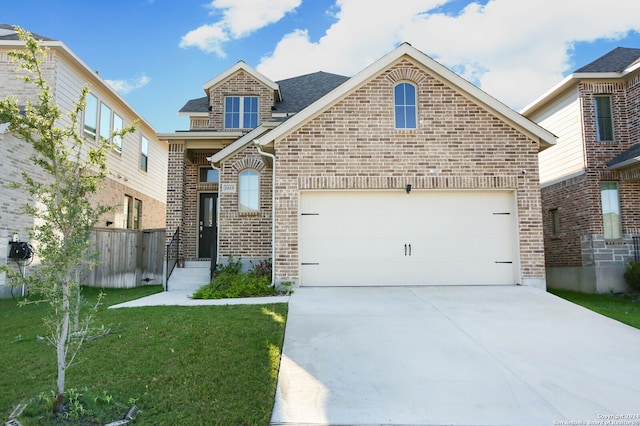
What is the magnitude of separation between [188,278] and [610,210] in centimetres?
1242

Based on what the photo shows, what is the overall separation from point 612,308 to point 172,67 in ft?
53.0

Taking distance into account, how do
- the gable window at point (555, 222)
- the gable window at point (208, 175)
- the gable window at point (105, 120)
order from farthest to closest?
1. the gable window at point (105, 120)
2. the gable window at point (208, 175)
3. the gable window at point (555, 222)

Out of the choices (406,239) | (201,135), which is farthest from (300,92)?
→ (406,239)

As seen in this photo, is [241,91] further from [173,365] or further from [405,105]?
[173,365]

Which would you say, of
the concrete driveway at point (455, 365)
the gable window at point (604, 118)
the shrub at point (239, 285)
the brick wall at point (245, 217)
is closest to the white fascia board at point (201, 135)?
the brick wall at point (245, 217)

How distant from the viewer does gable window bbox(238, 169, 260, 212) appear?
1158cm

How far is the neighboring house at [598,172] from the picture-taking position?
12195 millimetres

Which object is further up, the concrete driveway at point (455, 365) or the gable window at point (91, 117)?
the gable window at point (91, 117)

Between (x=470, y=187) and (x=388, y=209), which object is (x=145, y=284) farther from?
(x=470, y=187)

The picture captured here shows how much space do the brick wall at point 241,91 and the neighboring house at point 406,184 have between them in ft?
17.2

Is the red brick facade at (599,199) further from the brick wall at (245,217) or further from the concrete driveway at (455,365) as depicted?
the brick wall at (245,217)

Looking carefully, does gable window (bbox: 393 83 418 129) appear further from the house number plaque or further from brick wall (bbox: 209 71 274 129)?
brick wall (bbox: 209 71 274 129)

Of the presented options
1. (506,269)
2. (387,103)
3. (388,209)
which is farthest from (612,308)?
(387,103)

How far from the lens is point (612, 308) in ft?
30.8
